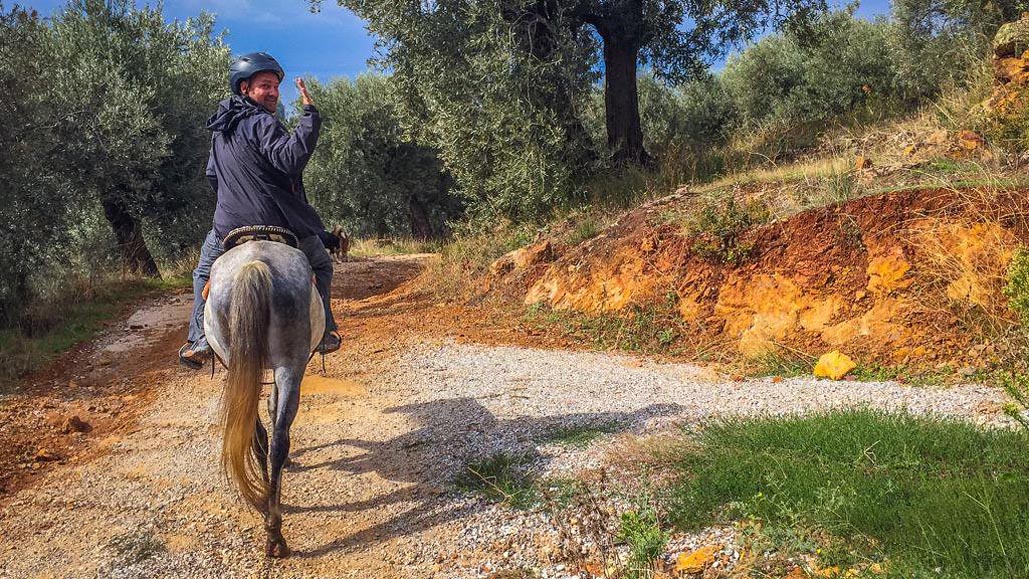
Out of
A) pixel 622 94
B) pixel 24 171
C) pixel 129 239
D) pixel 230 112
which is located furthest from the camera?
pixel 129 239

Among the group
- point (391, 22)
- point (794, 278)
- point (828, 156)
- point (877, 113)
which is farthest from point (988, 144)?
point (391, 22)

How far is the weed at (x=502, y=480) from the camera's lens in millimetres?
4695

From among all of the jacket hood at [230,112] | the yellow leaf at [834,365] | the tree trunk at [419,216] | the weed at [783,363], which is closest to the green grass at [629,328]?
the weed at [783,363]

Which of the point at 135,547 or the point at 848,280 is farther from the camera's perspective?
the point at 848,280

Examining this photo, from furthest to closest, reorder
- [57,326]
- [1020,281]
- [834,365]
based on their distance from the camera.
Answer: [57,326], [834,365], [1020,281]

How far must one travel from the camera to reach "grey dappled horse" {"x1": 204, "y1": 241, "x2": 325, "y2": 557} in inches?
174

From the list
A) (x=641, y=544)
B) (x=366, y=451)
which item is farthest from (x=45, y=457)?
(x=641, y=544)

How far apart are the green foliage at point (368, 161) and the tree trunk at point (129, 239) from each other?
32.5ft

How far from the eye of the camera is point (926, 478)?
12.7 feet

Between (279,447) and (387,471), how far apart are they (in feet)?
4.05

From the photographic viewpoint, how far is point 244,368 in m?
4.44

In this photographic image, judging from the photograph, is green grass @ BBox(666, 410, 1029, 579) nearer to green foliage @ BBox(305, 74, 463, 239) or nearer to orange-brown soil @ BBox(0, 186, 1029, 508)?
orange-brown soil @ BBox(0, 186, 1029, 508)

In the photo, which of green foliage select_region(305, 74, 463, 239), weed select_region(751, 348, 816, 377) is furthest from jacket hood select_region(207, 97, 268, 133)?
green foliage select_region(305, 74, 463, 239)

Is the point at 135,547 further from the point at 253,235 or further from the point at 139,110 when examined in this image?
the point at 139,110
